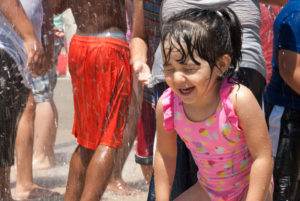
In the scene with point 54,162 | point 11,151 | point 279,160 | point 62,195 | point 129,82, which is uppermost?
point 129,82

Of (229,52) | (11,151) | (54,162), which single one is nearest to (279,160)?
(229,52)

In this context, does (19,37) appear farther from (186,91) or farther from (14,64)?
(186,91)

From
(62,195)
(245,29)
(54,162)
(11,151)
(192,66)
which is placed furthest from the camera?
(54,162)

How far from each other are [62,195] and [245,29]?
8.31ft

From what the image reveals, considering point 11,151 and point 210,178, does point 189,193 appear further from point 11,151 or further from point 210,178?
A: point 11,151

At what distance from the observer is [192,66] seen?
9.50 ft

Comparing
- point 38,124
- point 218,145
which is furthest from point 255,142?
point 38,124

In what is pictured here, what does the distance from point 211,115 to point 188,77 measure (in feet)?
0.80

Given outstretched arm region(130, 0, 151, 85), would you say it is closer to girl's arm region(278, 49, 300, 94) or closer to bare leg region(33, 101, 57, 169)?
girl's arm region(278, 49, 300, 94)

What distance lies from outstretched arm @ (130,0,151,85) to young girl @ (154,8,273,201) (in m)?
0.41

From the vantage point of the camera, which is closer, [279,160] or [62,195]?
[279,160]

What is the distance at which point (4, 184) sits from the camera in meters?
4.67

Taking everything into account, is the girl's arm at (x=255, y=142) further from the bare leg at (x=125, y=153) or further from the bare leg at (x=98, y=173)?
the bare leg at (x=125, y=153)

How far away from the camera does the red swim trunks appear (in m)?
4.20
